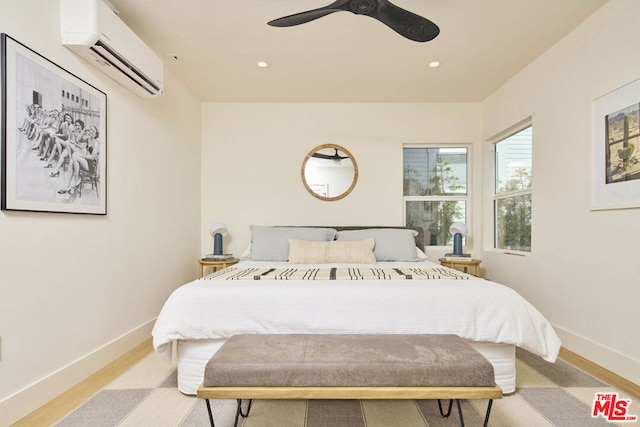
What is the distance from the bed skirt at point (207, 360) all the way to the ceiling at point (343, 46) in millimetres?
2126

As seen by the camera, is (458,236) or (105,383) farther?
(458,236)

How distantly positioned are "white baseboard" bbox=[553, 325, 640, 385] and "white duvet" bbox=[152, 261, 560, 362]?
2.21 ft

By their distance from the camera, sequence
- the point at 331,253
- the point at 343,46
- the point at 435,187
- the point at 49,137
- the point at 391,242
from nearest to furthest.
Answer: the point at 49,137 → the point at 343,46 → the point at 331,253 → the point at 391,242 → the point at 435,187

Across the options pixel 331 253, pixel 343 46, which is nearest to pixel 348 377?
pixel 331 253

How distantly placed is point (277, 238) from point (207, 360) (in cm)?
175

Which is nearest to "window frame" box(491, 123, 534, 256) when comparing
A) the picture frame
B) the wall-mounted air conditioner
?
the picture frame

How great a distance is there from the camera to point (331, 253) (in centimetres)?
317

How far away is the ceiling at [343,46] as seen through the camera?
228 centimetres

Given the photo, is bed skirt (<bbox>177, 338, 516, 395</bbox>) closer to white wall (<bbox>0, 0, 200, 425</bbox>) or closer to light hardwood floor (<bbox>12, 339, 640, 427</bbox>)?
light hardwood floor (<bbox>12, 339, 640, 427</bbox>)

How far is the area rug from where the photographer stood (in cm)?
165

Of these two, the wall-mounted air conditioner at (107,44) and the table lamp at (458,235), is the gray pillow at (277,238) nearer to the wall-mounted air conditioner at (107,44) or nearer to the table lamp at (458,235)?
the table lamp at (458,235)

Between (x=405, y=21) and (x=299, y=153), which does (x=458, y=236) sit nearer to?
(x=299, y=153)

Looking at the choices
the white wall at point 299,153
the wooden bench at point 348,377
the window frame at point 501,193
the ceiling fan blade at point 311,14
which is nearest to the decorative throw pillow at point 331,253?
the white wall at point 299,153

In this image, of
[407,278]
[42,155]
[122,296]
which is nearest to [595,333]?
[407,278]
